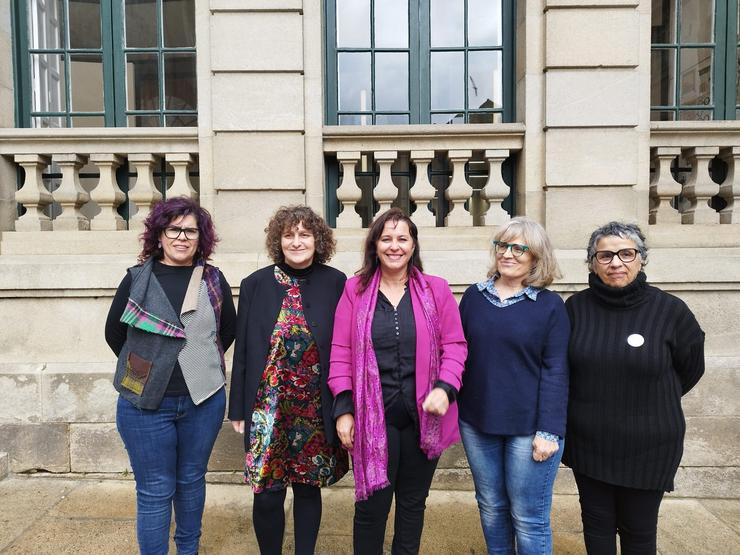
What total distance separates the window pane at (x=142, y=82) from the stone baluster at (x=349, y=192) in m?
1.89

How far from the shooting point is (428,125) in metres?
4.36

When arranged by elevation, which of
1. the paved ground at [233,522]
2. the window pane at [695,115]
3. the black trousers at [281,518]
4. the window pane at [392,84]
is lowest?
the paved ground at [233,522]

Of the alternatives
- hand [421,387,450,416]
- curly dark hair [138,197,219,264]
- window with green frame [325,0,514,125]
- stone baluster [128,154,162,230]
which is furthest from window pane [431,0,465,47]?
hand [421,387,450,416]

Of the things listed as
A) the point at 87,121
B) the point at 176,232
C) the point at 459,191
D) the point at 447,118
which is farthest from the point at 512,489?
the point at 87,121

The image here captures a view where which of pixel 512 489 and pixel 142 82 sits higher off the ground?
pixel 142 82

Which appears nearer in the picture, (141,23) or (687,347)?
(687,347)

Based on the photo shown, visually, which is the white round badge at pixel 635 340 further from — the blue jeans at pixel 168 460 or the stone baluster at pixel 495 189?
the stone baluster at pixel 495 189

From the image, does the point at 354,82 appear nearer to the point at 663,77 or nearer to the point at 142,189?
the point at 142,189

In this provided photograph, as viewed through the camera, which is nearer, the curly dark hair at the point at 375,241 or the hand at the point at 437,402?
the hand at the point at 437,402

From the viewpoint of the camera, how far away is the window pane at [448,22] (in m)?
4.67

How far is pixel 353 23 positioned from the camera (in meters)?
4.69

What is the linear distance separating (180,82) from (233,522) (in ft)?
12.5

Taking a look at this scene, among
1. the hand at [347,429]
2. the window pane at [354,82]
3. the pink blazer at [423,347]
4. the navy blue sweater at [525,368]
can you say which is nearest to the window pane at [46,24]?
the window pane at [354,82]

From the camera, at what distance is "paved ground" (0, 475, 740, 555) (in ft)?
10.6
